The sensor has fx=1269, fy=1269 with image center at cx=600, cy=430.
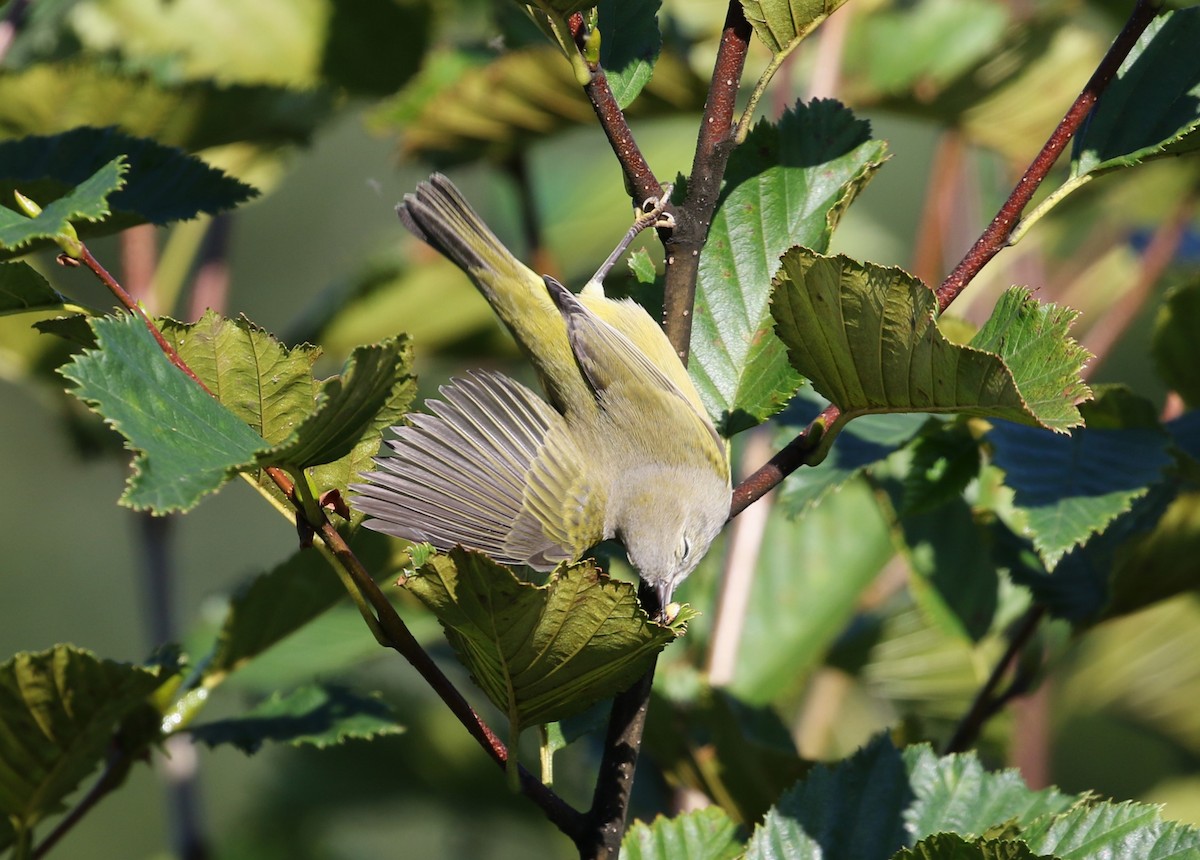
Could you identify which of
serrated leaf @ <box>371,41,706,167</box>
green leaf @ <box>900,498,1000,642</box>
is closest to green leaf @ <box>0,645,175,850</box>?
green leaf @ <box>900,498,1000,642</box>

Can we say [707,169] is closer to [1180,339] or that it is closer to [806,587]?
[1180,339]

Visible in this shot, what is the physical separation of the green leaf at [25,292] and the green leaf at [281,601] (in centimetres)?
67

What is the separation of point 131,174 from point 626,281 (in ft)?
3.13

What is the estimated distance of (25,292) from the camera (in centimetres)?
136

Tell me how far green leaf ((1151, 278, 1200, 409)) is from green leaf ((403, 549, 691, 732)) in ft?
3.98

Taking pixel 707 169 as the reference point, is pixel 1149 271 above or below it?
below

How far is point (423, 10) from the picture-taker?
3.24m

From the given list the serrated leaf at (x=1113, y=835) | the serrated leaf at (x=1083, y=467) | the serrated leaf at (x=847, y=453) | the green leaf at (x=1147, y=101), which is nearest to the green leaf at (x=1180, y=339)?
the serrated leaf at (x=1083, y=467)

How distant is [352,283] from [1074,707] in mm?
2180

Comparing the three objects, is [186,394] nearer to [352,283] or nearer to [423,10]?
[352,283]

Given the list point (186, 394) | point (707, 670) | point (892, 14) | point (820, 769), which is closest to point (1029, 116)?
point (892, 14)

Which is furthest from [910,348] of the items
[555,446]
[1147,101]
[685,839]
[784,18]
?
[555,446]

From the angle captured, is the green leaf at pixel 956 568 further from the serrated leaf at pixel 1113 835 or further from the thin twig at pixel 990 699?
the serrated leaf at pixel 1113 835

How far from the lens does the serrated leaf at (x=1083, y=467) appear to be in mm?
1712
